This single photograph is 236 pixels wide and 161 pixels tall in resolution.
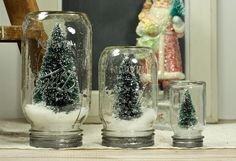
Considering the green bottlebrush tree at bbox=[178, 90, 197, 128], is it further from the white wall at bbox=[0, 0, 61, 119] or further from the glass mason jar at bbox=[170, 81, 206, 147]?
the white wall at bbox=[0, 0, 61, 119]

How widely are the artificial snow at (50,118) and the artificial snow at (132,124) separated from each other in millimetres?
41

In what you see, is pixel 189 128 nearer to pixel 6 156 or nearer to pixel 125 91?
pixel 125 91

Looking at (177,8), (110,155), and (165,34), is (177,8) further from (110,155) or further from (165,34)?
(110,155)

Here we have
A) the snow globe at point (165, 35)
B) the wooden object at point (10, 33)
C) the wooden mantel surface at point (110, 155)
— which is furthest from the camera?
the snow globe at point (165, 35)

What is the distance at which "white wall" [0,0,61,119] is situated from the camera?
0.94 meters

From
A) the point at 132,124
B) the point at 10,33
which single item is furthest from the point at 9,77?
the point at 132,124

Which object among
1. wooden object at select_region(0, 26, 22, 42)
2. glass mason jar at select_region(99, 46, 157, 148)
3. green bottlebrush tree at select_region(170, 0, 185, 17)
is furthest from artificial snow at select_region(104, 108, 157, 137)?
green bottlebrush tree at select_region(170, 0, 185, 17)

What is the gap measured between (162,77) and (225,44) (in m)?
0.17

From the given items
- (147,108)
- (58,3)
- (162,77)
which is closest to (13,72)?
(58,3)

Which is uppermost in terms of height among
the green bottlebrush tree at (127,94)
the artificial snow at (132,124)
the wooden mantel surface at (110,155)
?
the green bottlebrush tree at (127,94)

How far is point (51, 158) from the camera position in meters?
0.54

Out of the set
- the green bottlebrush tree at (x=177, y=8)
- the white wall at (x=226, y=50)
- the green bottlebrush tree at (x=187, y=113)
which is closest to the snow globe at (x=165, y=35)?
the green bottlebrush tree at (x=177, y=8)

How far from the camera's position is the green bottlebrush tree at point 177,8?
863 mm

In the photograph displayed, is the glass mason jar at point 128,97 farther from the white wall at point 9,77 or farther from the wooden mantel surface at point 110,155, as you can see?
the white wall at point 9,77
